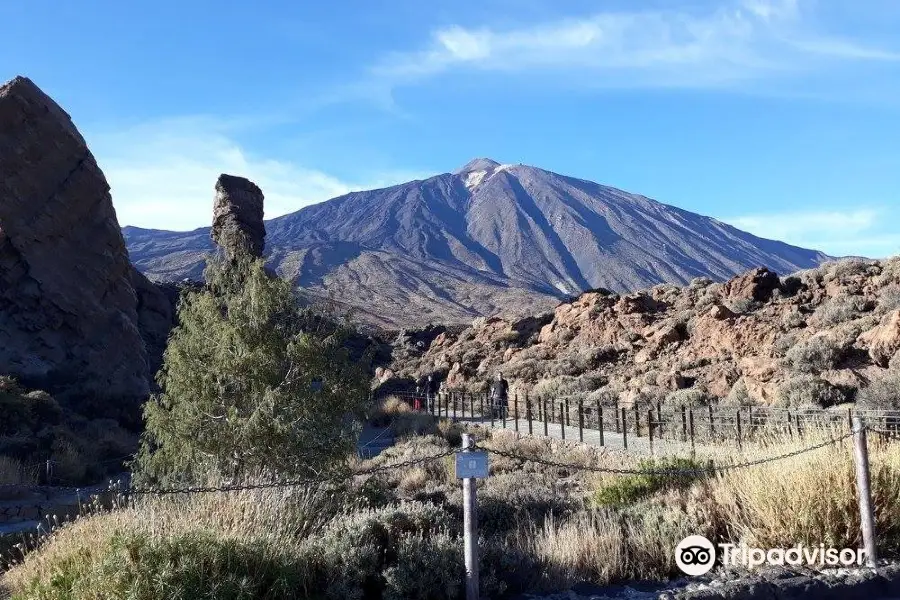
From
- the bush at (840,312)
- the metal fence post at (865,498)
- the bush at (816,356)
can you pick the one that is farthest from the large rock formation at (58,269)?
the bush at (840,312)

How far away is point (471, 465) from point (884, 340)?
1582 centimetres

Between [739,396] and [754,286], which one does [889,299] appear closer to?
[739,396]

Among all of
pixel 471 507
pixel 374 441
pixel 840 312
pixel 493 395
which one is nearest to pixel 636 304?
pixel 493 395

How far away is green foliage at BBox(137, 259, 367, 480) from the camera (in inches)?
371

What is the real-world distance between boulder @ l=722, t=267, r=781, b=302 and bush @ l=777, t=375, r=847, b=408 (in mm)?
13470

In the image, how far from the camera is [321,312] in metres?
11.0

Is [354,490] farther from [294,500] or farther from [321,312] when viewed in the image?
[321,312]

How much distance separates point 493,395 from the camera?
1003 inches

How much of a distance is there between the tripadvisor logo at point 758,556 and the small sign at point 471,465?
2151 mm

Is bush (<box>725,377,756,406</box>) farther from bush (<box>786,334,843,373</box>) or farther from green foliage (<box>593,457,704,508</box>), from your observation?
green foliage (<box>593,457,704,508</box>)

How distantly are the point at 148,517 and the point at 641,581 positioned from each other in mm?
3957

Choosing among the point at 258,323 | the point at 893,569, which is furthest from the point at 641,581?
the point at 258,323

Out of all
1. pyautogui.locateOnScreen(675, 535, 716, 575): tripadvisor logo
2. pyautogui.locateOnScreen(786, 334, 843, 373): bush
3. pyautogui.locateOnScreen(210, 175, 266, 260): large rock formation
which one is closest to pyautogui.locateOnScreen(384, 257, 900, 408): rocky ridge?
pyautogui.locateOnScreen(786, 334, 843, 373): bush

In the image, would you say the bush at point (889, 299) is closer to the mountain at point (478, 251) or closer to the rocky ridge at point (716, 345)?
the rocky ridge at point (716, 345)
